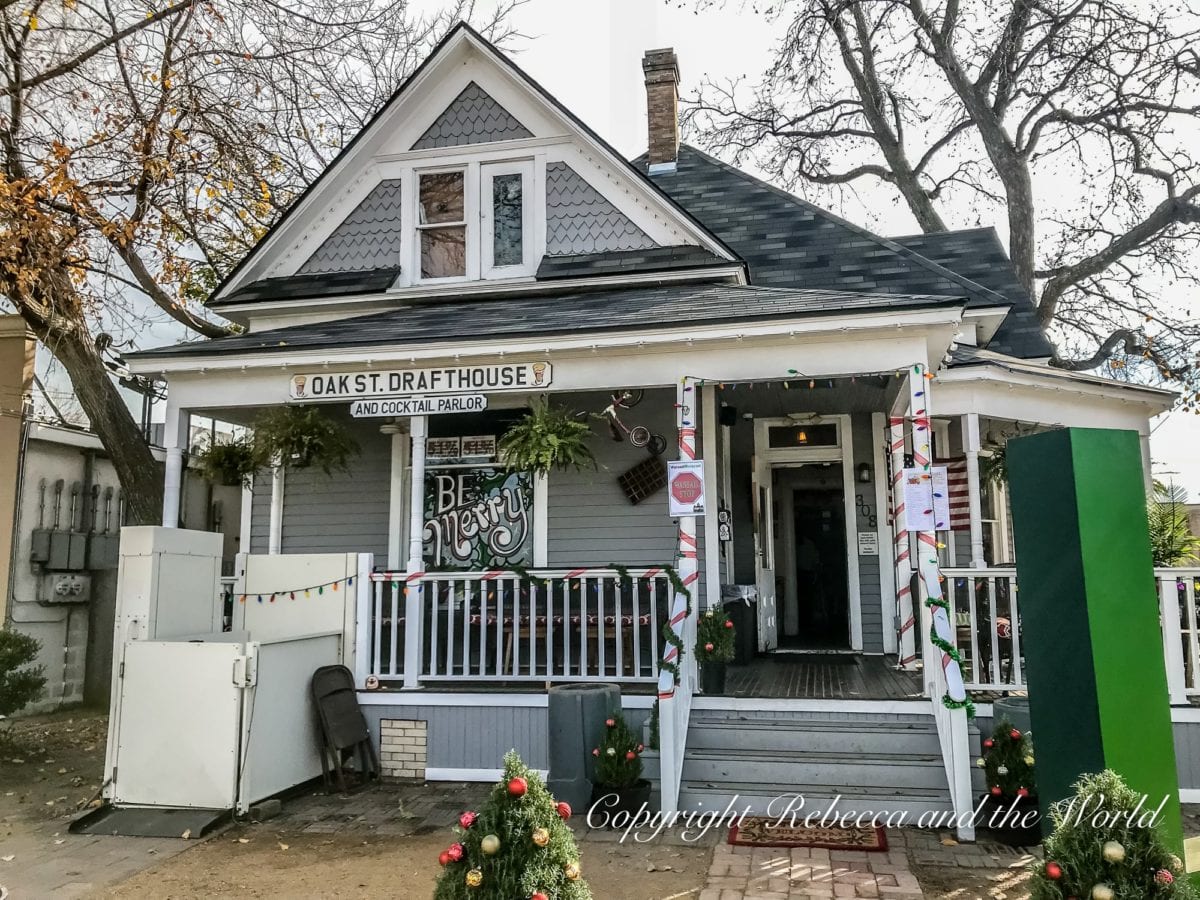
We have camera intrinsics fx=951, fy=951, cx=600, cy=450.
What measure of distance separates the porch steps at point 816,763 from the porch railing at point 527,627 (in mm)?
923

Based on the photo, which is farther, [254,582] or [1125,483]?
[254,582]

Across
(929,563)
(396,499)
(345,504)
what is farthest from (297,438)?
(929,563)

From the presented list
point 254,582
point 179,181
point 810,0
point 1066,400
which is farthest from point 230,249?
point 810,0

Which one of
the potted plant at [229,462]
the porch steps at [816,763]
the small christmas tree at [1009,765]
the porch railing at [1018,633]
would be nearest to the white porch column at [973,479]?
the porch railing at [1018,633]

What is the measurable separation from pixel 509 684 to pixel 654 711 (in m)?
1.85

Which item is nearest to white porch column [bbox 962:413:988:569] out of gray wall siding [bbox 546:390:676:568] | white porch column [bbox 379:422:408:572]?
gray wall siding [bbox 546:390:676:568]

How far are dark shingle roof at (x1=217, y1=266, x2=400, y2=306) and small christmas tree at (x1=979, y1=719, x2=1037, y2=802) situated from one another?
7682mm

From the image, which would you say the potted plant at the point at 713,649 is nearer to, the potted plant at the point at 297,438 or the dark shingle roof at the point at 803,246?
the potted plant at the point at 297,438

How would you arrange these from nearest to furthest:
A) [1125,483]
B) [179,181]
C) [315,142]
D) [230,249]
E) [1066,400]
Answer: [1125,483], [1066,400], [179,181], [230,249], [315,142]

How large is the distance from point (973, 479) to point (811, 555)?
12.4 ft

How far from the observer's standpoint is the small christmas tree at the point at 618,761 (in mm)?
6594

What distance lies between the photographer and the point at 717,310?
26.1ft

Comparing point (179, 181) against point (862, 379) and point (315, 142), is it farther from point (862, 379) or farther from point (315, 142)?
point (862, 379)

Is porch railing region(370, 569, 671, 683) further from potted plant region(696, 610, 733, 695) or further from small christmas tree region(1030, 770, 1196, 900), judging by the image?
small christmas tree region(1030, 770, 1196, 900)
